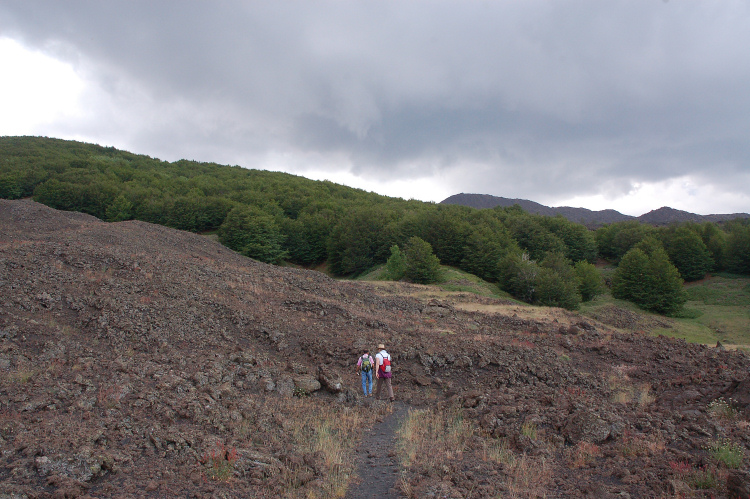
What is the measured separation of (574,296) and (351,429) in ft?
114

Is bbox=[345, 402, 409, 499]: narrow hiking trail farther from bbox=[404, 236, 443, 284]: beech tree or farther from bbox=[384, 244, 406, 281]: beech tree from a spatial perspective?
bbox=[384, 244, 406, 281]: beech tree

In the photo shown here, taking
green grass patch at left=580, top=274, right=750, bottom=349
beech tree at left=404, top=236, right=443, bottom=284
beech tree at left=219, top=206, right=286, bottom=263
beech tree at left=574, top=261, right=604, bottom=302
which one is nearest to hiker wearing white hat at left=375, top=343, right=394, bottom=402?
green grass patch at left=580, top=274, right=750, bottom=349

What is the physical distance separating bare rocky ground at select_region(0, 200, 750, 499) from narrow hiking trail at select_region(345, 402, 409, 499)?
11.5 inches

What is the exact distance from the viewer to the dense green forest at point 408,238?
1686 inches

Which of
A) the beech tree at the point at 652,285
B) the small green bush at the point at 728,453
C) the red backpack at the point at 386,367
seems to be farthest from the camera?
the beech tree at the point at 652,285

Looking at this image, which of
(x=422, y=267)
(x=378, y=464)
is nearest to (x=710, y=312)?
(x=422, y=267)

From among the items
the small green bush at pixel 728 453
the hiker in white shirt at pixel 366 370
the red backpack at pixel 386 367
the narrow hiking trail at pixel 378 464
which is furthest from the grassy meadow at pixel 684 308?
the small green bush at pixel 728 453

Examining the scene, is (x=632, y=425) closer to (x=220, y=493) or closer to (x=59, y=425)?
(x=220, y=493)

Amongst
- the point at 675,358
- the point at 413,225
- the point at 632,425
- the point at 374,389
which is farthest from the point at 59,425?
the point at 413,225

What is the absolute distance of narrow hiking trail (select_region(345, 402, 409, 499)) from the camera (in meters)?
6.14

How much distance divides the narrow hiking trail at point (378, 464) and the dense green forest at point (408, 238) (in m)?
33.4

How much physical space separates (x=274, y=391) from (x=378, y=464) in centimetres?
416

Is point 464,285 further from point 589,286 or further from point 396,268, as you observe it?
point 589,286

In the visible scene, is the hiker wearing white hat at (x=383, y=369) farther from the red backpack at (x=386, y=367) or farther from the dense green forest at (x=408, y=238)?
the dense green forest at (x=408, y=238)
